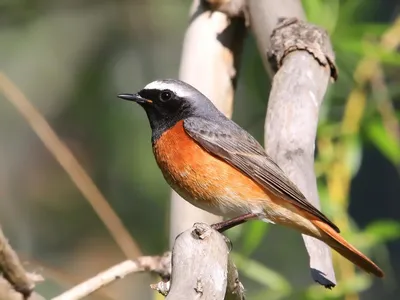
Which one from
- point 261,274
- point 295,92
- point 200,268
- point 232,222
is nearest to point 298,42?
point 295,92

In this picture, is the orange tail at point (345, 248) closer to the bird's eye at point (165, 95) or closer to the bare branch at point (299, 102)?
the bare branch at point (299, 102)

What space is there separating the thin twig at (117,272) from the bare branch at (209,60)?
22cm

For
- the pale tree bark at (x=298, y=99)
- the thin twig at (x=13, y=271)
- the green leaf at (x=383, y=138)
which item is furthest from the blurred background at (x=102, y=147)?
the thin twig at (x=13, y=271)

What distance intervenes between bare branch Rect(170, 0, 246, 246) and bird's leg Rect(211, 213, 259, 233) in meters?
0.22

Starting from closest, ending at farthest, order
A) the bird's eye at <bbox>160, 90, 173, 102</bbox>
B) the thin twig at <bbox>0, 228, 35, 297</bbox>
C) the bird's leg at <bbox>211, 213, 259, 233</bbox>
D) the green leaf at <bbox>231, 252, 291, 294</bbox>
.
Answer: the thin twig at <bbox>0, 228, 35, 297</bbox> < the bird's leg at <bbox>211, 213, 259, 233</bbox> < the bird's eye at <bbox>160, 90, 173, 102</bbox> < the green leaf at <bbox>231, 252, 291, 294</bbox>

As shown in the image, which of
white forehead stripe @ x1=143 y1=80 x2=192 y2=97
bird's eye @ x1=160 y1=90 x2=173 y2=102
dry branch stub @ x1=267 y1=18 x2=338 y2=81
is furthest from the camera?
bird's eye @ x1=160 y1=90 x2=173 y2=102

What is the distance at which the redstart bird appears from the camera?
133 inches

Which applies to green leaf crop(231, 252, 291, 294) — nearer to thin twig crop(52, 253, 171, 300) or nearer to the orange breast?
the orange breast

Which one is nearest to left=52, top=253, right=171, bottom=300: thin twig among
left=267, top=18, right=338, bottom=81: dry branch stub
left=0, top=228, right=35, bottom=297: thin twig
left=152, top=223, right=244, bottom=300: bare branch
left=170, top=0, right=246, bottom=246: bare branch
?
left=0, top=228, right=35, bottom=297: thin twig

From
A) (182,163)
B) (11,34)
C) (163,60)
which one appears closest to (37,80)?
(11,34)

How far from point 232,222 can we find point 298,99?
22.2 inches

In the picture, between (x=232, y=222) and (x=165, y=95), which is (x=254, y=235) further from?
(x=165, y=95)

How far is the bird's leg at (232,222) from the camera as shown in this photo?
10.8 ft

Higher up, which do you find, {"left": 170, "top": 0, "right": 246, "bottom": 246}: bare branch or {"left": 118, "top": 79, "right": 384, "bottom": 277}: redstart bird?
{"left": 170, "top": 0, "right": 246, "bottom": 246}: bare branch
